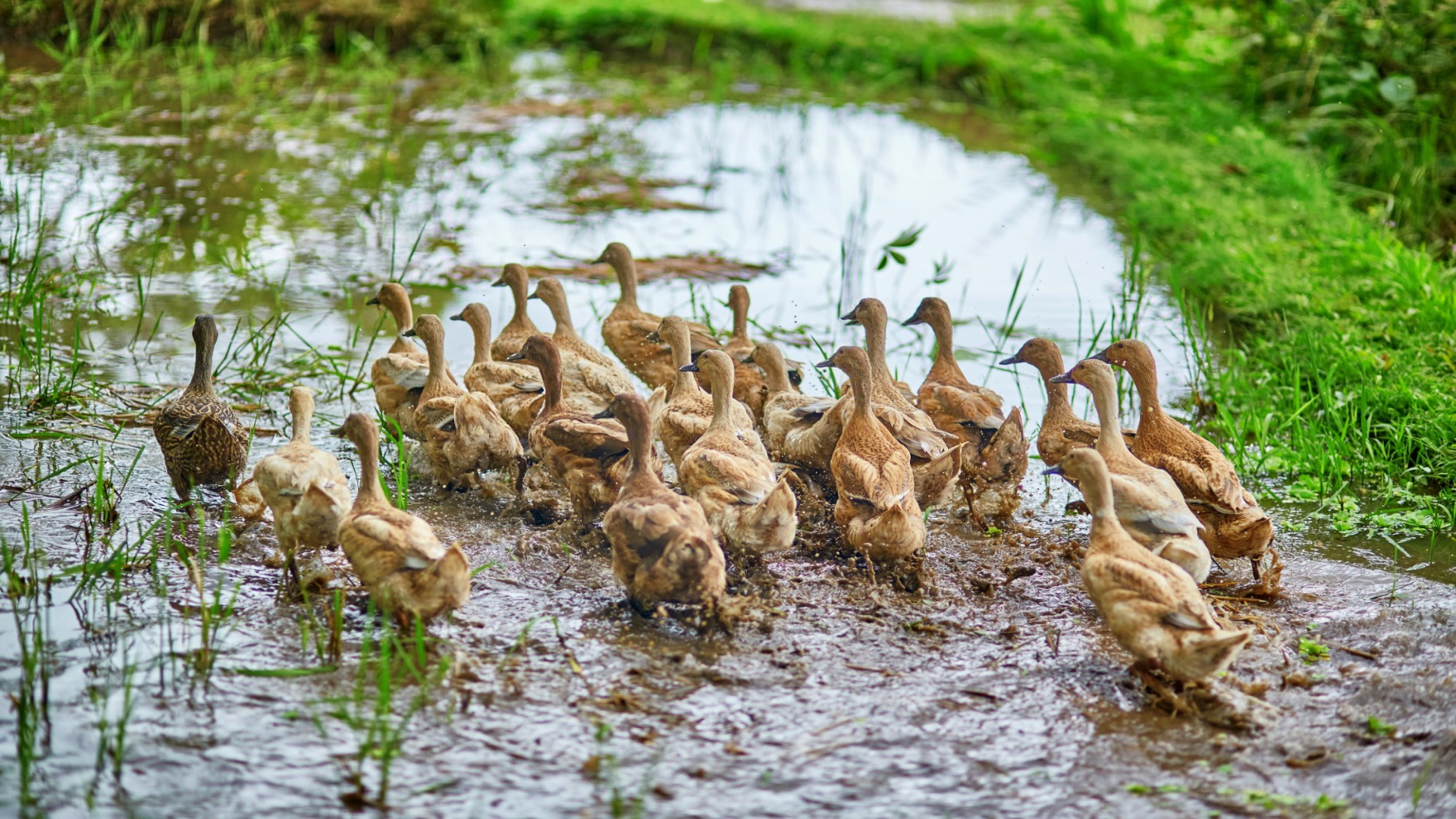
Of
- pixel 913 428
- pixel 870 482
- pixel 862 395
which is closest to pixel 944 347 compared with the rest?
pixel 913 428

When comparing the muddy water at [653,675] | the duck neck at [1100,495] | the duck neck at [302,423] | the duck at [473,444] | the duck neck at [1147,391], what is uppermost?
the duck neck at [1147,391]

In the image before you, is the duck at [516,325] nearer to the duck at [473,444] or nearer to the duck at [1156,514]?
the duck at [473,444]

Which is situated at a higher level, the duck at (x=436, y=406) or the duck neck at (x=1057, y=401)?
the duck neck at (x=1057, y=401)

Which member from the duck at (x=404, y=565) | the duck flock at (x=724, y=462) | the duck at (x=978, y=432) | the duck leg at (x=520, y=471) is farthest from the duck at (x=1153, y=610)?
the duck leg at (x=520, y=471)

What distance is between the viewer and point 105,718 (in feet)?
12.2

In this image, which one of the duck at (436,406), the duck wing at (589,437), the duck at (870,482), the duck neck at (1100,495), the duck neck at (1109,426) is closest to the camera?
the duck neck at (1100,495)

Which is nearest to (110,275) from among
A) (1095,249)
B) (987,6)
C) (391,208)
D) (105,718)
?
(391,208)

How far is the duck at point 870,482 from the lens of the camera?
16.7ft

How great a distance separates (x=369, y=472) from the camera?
4.82m

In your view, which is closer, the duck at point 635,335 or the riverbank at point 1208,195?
the riverbank at point 1208,195

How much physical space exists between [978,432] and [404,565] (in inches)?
113

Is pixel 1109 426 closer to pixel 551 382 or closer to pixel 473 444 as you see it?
pixel 551 382

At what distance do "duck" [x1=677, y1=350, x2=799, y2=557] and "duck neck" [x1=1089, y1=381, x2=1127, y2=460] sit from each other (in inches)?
51.6

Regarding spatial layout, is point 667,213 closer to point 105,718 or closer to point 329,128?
point 329,128
